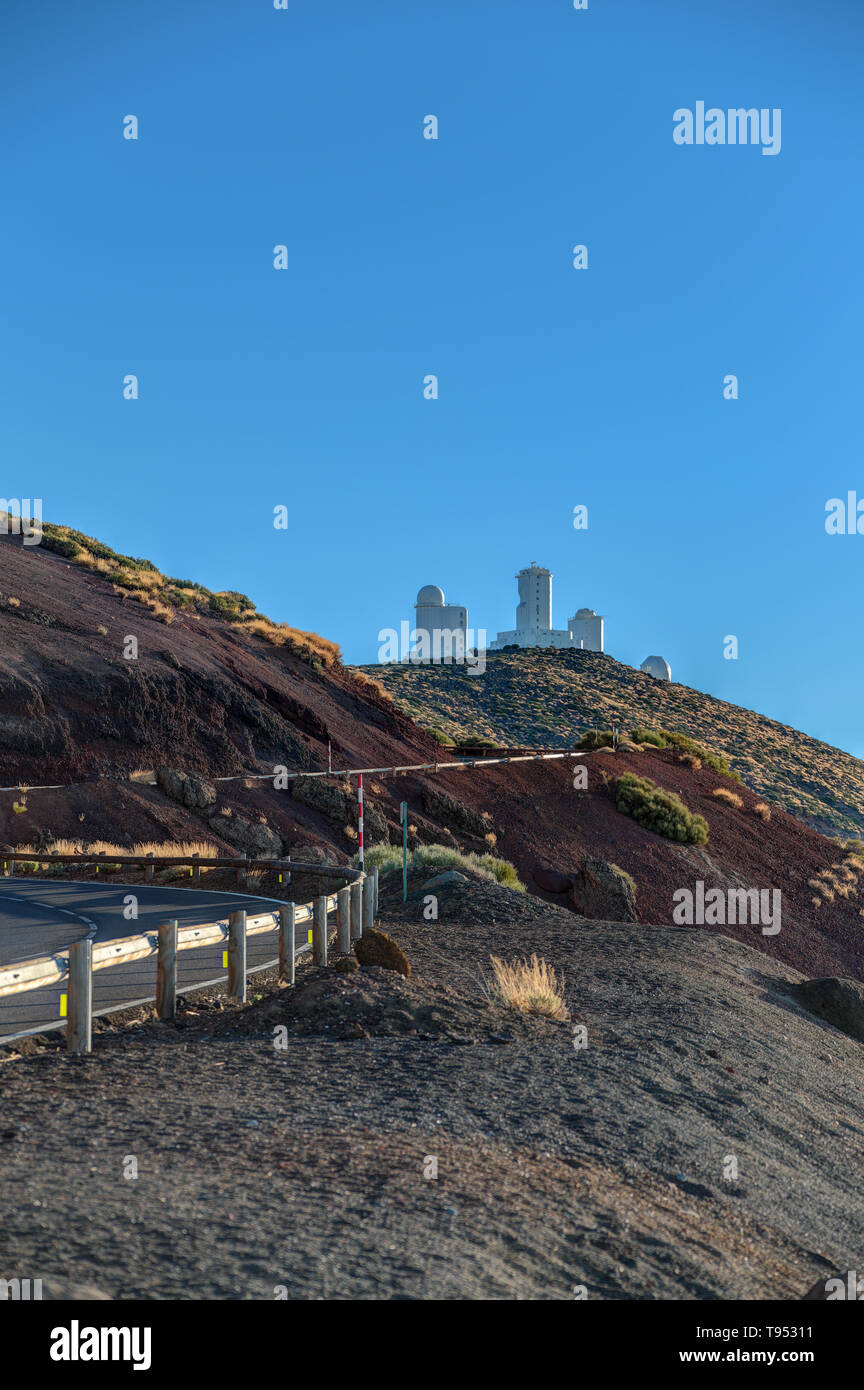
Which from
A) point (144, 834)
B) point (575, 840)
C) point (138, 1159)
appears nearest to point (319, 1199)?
point (138, 1159)

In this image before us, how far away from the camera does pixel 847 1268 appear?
6.49m

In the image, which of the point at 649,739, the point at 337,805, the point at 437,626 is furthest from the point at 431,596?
the point at 337,805

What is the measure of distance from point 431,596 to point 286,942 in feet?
317

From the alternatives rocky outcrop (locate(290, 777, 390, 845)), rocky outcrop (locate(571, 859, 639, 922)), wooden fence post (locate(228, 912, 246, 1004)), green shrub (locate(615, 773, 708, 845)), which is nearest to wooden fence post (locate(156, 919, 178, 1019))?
wooden fence post (locate(228, 912, 246, 1004))

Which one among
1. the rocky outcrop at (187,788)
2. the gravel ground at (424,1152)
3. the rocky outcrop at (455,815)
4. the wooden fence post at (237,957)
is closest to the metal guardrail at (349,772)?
the rocky outcrop at (187,788)

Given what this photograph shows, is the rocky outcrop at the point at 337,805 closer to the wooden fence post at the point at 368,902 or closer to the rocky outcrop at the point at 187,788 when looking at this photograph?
the rocky outcrop at the point at 187,788

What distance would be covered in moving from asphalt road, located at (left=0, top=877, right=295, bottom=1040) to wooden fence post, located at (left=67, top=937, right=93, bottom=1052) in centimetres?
38

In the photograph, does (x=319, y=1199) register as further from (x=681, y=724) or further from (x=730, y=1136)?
(x=681, y=724)

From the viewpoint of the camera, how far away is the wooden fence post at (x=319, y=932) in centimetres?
1205

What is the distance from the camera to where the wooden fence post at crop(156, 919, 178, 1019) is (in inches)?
367

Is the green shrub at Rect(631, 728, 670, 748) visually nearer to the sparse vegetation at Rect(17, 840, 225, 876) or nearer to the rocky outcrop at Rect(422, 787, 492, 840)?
the rocky outcrop at Rect(422, 787, 492, 840)

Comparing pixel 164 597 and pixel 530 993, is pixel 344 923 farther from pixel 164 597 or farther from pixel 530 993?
pixel 164 597

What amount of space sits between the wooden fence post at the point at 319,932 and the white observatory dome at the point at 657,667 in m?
98.3

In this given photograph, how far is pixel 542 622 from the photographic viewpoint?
378 ft
